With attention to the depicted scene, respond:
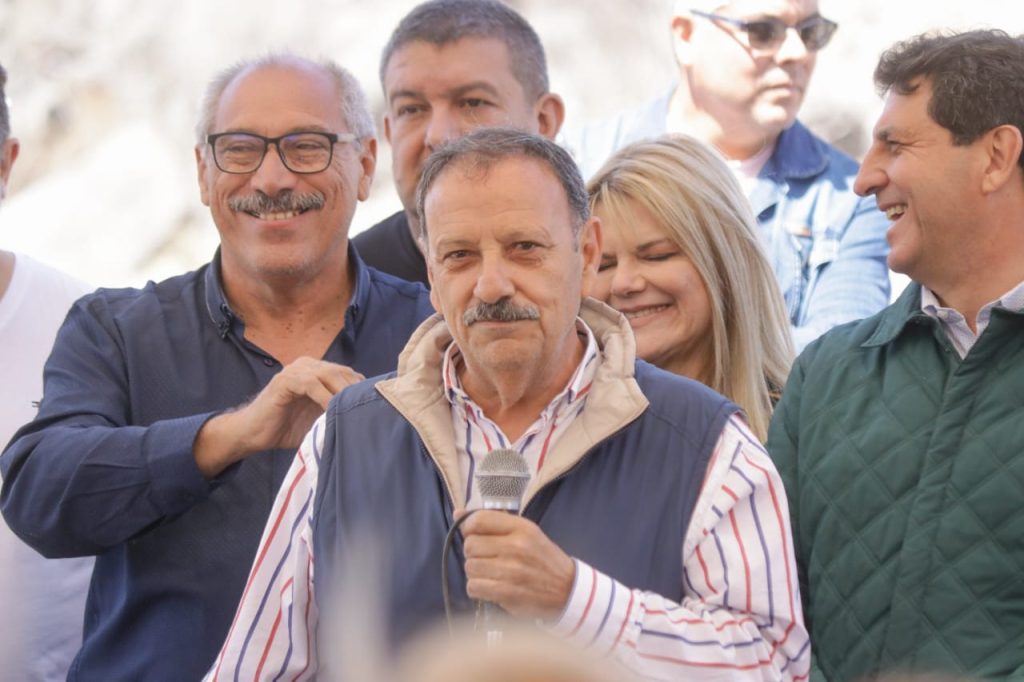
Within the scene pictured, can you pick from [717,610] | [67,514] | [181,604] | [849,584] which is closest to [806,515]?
[849,584]

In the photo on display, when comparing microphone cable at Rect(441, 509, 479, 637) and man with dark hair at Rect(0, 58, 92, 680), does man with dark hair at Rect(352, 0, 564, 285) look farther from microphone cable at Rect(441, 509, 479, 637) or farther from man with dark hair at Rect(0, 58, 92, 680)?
microphone cable at Rect(441, 509, 479, 637)

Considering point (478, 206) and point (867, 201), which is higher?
point (867, 201)

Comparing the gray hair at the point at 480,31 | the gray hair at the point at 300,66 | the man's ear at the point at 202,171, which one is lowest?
the man's ear at the point at 202,171

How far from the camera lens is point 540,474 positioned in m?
2.63

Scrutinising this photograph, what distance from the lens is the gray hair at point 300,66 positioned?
3.72 m

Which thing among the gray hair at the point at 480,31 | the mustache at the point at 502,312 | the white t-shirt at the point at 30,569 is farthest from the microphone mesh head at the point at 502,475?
the gray hair at the point at 480,31

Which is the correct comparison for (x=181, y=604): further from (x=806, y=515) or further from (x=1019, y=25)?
(x=1019, y=25)

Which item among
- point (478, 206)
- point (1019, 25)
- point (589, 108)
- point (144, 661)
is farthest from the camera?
point (589, 108)

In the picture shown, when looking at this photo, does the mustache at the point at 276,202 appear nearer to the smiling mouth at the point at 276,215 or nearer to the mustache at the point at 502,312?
the smiling mouth at the point at 276,215

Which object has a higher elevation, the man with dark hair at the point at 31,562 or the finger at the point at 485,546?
the man with dark hair at the point at 31,562

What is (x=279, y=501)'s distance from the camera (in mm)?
2805

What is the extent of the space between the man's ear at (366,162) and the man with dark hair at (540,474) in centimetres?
95

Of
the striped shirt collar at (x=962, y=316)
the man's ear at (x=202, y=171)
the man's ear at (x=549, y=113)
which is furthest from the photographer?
the man's ear at (x=549, y=113)

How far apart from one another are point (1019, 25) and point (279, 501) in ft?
18.5
